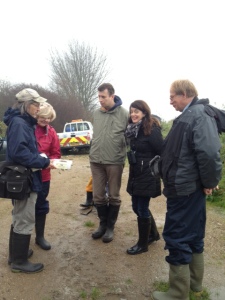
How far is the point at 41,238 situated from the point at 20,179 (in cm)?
120

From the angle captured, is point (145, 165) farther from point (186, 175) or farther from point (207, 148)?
point (207, 148)

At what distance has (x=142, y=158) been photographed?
11.7 feet

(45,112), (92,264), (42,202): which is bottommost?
(92,264)

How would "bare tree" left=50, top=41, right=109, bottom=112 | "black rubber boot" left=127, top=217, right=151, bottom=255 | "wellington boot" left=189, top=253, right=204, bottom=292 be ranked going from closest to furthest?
"wellington boot" left=189, top=253, right=204, bottom=292
"black rubber boot" left=127, top=217, right=151, bottom=255
"bare tree" left=50, top=41, right=109, bottom=112

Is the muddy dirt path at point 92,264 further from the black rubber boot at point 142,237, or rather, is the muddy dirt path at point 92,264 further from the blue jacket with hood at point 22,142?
the blue jacket with hood at point 22,142

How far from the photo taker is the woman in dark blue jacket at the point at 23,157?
3.02 m

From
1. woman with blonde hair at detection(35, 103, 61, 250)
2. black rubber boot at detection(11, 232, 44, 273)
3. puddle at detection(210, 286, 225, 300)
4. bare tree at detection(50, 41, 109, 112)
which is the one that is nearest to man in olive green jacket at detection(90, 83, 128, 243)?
woman with blonde hair at detection(35, 103, 61, 250)

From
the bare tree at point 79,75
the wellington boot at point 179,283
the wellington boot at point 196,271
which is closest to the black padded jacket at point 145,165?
the wellington boot at point 196,271

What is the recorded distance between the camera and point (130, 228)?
4578 millimetres

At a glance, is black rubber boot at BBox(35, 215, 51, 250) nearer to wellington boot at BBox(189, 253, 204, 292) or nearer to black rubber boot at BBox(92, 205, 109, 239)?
black rubber boot at BBox(92, 205, 109, 239)

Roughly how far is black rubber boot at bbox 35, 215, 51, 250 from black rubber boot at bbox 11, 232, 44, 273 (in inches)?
21.0

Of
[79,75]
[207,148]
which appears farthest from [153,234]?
[79,75]

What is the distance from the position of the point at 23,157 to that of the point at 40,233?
133 centimetres

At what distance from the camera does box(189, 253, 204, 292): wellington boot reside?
2857 millimetres
